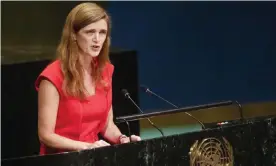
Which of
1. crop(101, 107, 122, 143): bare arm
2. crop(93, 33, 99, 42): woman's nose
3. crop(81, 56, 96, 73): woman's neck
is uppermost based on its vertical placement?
crop(93, 33, 99, 42): woman's nose

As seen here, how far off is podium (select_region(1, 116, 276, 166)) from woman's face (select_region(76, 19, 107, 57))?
58 centimetres

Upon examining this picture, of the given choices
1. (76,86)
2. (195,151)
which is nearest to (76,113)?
(76,86)

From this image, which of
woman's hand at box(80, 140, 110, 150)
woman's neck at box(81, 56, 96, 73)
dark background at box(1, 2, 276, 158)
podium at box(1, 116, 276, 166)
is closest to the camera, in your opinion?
podium at box(1, 116, 276, 166)

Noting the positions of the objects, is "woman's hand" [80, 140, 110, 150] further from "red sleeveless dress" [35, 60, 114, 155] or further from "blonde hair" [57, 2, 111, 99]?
"blonde hair" [57, 2, 111, 99]

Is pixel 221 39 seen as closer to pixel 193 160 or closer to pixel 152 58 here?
pixel 152 58

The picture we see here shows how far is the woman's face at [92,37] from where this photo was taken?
8.41ft

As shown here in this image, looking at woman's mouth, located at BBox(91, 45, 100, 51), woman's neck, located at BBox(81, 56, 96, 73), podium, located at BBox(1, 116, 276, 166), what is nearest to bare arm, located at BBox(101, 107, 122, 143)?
woman's neck, located at BBox(81, 56, 96, 73)

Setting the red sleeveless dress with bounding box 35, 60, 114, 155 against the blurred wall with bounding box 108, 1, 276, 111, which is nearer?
the red sleeveless dress with bounding box 35, 60, 114, 155

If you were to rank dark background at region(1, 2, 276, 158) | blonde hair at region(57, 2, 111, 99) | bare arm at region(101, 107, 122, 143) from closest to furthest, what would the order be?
1. blonde hair at region(57, 2, 111, 99)
2. bare arm at region(101, 107, 122, 143)
3. dark background at region(1, 2, 276, 158)

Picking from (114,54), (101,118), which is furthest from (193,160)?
(114,54)

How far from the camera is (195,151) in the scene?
234cm

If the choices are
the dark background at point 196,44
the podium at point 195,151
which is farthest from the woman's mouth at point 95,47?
the dark background at point 196,44

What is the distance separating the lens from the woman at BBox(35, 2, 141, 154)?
2.47m

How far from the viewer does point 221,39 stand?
15.7ft
